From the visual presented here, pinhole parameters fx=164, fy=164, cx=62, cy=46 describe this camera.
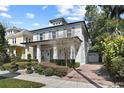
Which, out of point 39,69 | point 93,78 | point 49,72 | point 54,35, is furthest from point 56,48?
point 93,78

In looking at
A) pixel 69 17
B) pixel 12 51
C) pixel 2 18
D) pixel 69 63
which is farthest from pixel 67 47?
pixel 2 18

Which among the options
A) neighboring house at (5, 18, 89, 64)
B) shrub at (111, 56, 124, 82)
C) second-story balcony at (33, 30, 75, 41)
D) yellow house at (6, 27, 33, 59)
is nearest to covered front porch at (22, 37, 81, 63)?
neighboring house at (5, 18, 89, 64)

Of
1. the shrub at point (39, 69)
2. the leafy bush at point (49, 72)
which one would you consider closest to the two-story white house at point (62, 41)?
the shrub at point (39, 69)

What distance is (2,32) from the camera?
84.2 feet

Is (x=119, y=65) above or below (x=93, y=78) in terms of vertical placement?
above

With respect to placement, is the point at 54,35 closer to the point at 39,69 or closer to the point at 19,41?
the point at 39,69

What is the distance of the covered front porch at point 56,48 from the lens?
19.8m

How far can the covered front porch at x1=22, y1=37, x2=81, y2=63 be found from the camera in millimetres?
19750

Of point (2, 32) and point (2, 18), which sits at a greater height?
point (2, 18)

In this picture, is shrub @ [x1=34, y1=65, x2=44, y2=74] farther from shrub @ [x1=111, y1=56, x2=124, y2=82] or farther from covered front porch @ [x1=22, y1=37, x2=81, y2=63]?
shrub @ [x1=111, y1=56, x2=124, y2=82]

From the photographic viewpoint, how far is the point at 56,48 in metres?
22.9

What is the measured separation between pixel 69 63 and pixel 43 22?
11.8 metres
